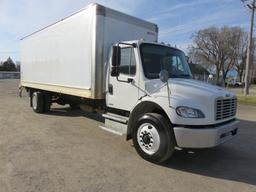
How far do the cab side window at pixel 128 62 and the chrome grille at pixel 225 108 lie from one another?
1.98 m

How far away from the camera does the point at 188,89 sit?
5.16 metres

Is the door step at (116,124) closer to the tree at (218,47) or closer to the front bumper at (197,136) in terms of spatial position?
the front bumper at (197,136)

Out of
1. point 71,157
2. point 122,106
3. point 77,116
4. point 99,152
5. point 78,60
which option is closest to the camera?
point 71,157

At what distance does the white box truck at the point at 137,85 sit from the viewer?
4.96 metres

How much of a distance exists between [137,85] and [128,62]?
0.59 metres

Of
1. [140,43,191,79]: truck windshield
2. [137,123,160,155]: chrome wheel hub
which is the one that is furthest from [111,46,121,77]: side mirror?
[137,123,160,155]: chrome wheel hub

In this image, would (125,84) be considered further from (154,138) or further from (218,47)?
(218,47)

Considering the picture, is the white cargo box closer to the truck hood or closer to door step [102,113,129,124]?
door step [102,113,129,124]

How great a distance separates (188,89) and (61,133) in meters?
4.26

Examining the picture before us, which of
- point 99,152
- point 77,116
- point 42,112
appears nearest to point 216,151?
point 99,152

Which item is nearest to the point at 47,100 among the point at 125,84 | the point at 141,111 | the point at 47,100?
the point at 47,100

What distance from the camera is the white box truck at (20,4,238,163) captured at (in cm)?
496

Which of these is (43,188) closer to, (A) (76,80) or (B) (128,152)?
(B) (128,152)

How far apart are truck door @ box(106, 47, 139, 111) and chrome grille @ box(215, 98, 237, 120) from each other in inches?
70.8
